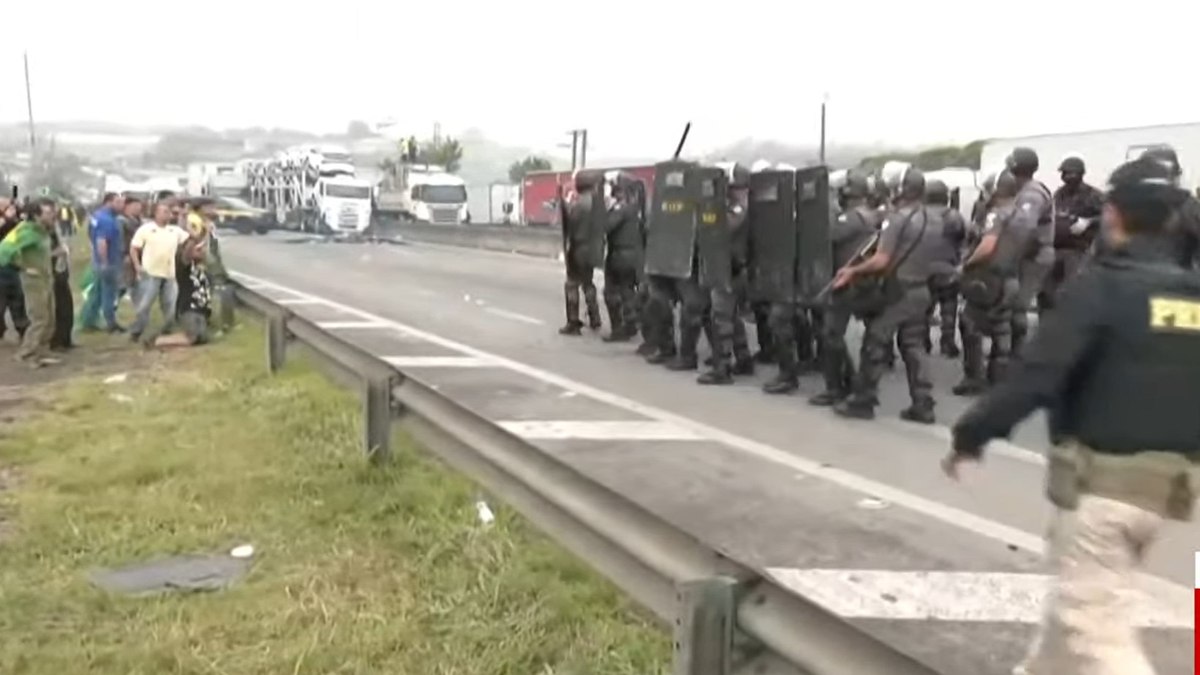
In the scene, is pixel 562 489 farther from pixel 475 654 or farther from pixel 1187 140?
pixel 1187 140

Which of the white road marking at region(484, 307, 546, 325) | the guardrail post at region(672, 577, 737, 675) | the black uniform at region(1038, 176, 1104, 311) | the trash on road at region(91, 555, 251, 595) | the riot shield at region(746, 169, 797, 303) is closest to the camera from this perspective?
the guardrail post at region(672, 577, 737, 675)

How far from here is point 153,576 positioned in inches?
235

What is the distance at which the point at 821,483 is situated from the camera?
7746 mm

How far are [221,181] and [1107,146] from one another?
161 feet

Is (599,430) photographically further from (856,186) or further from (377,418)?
(856,186)

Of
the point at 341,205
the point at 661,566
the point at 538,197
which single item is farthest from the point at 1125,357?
the point at 538,197

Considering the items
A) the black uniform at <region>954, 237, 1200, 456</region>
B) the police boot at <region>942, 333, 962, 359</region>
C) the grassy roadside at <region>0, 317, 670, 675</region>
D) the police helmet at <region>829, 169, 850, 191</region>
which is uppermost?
the police helmet at <region>829, 169, 850, 191</region>

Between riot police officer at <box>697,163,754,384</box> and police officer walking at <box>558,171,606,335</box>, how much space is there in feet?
10.5

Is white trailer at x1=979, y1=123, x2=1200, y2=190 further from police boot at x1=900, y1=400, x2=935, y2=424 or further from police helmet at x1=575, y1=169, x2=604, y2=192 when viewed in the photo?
police boot at x1=900, y1=400, x2=935, y2=424

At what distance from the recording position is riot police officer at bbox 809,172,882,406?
33.8ft

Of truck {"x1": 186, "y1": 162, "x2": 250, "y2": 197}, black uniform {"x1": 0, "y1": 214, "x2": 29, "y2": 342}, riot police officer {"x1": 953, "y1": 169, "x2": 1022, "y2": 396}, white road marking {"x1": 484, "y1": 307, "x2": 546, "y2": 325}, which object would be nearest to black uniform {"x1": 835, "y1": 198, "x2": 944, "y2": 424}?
riot police officer {"x1": 953, "y1": 169, "x2": 1022, "y2": 396}

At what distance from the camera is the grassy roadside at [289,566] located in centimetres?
490

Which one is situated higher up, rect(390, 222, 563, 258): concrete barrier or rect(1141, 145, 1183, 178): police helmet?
rect(1141, 145, 1183, 178): police helmet

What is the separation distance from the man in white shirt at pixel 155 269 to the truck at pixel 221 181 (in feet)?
150
